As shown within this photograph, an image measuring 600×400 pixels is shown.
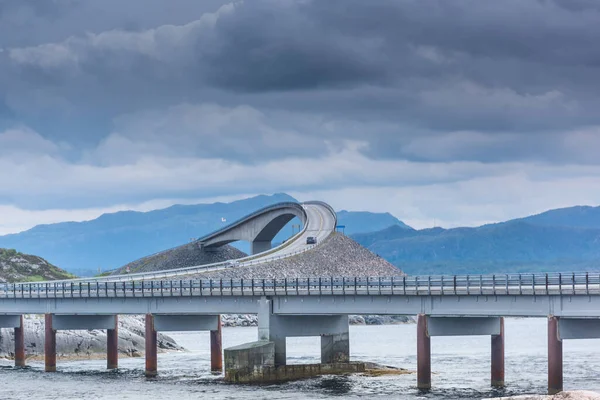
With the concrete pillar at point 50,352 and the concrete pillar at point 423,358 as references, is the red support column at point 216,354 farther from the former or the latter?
the concrete pillar at point 423,358

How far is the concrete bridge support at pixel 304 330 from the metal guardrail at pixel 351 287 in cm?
205

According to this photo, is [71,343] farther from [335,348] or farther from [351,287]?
[351,287]

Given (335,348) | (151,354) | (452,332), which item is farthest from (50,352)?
(452,332)

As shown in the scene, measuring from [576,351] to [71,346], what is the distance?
5363 cm

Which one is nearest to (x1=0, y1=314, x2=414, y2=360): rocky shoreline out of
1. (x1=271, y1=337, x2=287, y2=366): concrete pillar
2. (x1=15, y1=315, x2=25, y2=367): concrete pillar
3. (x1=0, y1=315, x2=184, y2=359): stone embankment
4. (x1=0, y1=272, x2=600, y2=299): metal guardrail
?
(x1=0, y1=315, x2=184, y2=359): stone embankment

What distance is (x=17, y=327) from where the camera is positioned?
433 feet

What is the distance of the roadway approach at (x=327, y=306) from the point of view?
8781 centimetres

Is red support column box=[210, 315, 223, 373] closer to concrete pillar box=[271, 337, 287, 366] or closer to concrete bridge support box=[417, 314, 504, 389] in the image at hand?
concrete pillar box=[271, 337, 287, 366]

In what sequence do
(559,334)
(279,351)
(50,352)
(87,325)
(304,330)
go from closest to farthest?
1. (559,334)
2. (279,351)
3. (304,330)
4. (50,352)
5. (87,325)

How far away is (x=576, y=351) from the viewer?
139 m

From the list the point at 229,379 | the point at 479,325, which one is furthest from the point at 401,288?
the point at 229,379

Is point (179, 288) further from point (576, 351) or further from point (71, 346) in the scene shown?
point (576, 351)

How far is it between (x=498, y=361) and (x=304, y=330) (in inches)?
676

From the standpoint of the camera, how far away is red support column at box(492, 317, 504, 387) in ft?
316
